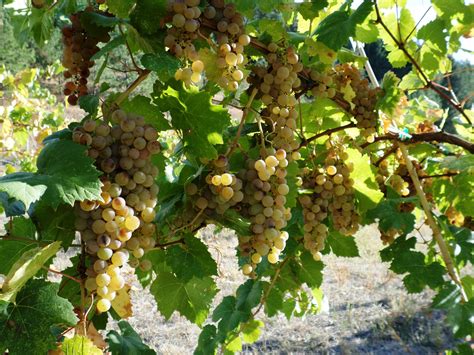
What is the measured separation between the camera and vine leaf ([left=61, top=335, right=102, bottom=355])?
0.76 meters

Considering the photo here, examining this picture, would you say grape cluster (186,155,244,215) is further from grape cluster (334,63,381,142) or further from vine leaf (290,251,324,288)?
vine leaf (290,251,324,288)

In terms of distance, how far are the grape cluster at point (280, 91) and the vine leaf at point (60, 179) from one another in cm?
42

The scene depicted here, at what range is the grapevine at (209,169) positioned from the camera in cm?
79

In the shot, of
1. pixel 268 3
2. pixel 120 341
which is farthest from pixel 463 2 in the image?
pixel 120 341

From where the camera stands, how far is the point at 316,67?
4.03ft

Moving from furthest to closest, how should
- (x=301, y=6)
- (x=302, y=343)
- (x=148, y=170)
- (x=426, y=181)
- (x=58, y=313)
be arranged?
(x=302, y=343), (x=426, y=181), (x=301, y=6), (x=148, y=170), (x=58, y=313)

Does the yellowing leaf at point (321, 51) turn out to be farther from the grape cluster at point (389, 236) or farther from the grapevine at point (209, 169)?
the grape cluster at point (389, 236)

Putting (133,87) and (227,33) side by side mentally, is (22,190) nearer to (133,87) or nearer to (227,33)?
(133,87)

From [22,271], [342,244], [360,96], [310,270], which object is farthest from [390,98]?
[22,271]

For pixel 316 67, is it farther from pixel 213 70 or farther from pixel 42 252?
pixel 42 252

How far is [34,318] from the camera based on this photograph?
29.3 inches

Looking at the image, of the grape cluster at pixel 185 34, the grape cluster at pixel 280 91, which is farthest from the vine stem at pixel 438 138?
the grape cluster at pixel 185 34

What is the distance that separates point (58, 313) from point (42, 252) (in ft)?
0.29

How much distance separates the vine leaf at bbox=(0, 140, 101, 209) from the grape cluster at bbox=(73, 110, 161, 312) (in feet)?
0.11
